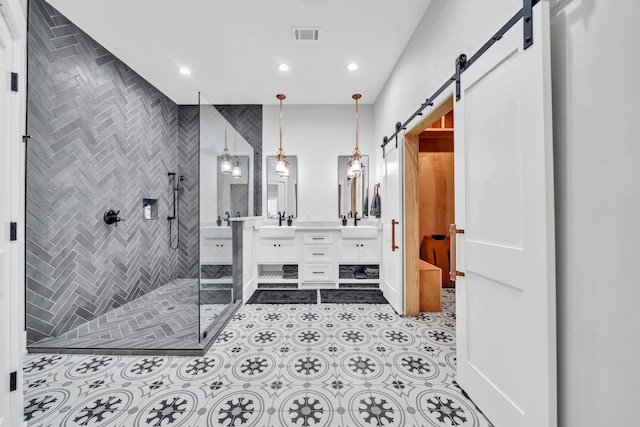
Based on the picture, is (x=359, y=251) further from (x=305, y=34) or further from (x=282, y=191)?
(x=305, y=34)

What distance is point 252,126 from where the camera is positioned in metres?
4.29

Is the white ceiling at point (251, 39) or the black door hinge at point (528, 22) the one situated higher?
the white ceiling at point (251, 39)

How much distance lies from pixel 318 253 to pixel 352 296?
0.77 meters

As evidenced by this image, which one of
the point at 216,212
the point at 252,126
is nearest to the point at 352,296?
the point at 216,212

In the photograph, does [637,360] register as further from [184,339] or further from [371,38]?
[371,38]

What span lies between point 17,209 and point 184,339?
1527 millimetres

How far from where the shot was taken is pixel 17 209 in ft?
4.03

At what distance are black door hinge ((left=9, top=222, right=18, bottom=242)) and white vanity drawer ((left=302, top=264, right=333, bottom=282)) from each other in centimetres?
288

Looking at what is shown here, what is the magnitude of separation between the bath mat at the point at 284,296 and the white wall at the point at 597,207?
255 centimetres

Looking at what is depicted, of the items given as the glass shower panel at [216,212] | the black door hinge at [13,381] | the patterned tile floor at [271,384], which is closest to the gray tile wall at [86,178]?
the glass shower panel at [216,212]

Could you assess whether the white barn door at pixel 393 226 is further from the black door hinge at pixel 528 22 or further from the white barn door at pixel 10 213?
the white barn door at pixel 10 213

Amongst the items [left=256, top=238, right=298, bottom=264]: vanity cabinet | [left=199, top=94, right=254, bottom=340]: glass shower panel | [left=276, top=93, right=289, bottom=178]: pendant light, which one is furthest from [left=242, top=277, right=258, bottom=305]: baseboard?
[left=276, top=93, right=289, bottom=178]: pendant light

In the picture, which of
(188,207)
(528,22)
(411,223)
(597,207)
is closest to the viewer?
(597,207)

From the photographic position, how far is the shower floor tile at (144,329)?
A: 2.07 meters
